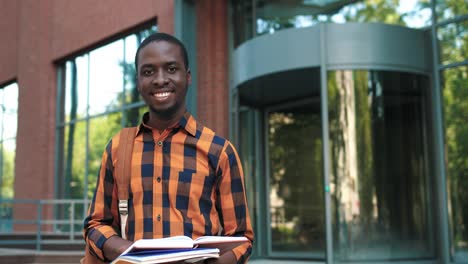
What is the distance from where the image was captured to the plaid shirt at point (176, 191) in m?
1.51

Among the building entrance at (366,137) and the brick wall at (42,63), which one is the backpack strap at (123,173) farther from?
the brick wall at (42,63)

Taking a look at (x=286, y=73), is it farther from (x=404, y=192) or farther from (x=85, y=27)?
(x=85, y=27)

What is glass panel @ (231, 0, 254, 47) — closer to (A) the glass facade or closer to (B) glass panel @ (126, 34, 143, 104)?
(A) the glass facade

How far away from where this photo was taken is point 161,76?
1.52m

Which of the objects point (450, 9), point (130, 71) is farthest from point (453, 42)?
point (130, 71)

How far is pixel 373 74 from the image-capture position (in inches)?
323

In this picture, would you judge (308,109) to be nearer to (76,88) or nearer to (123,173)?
(76,88)

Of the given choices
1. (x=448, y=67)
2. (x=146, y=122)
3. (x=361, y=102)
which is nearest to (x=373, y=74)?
(x=361, y=102)

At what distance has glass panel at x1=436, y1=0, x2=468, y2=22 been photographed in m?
8.45

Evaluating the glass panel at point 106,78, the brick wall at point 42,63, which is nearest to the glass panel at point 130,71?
the glass panel at point 106,78

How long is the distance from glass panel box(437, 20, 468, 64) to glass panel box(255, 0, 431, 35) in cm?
32

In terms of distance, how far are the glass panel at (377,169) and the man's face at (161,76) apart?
21.9 feet

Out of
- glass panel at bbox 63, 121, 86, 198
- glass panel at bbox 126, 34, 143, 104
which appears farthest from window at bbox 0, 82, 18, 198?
glass panel at bbox 126, 34, 143, 104

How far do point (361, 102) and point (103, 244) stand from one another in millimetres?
7118
